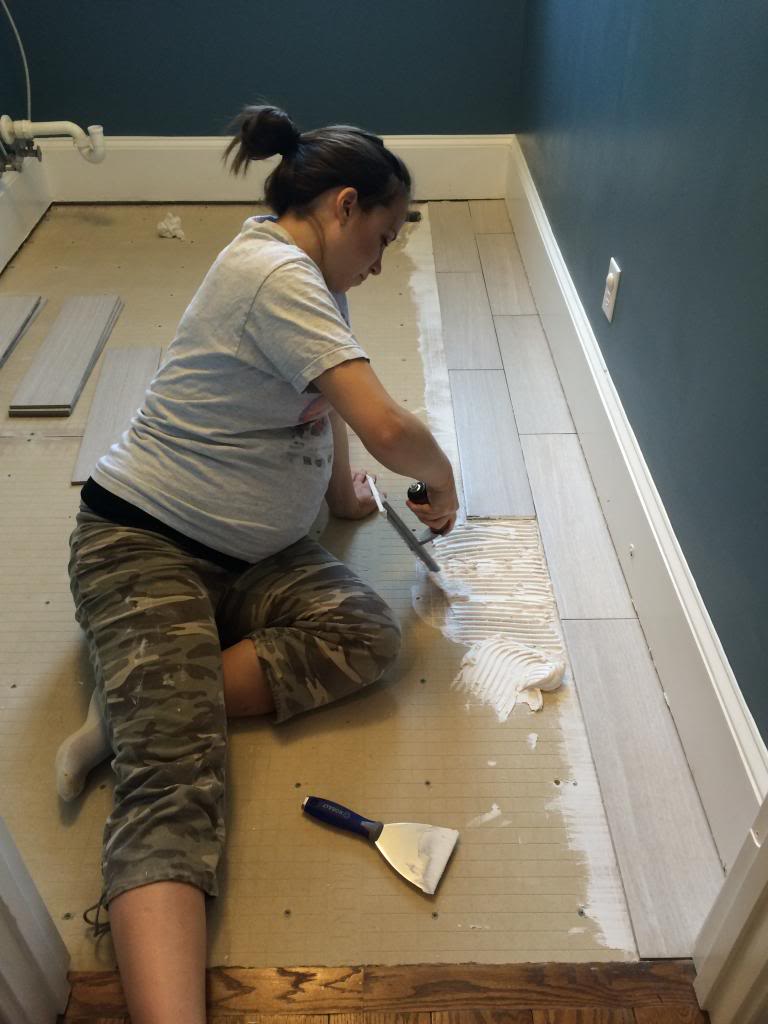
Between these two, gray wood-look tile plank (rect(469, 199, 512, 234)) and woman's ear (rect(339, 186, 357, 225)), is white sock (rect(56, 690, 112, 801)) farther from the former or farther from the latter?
gray wood-look tile plank (rect(469, 199, 512, 234))

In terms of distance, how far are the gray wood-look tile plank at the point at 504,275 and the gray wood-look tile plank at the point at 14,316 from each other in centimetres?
121

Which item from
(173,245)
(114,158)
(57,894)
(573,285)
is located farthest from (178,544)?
(114,158)

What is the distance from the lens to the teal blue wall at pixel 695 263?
983 mm

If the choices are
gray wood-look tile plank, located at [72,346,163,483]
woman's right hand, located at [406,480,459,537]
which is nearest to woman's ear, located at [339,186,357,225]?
woman's right hand, located at [406,480,459,537]

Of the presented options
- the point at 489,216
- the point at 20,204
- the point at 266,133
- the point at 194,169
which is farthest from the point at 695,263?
the point at 20,204

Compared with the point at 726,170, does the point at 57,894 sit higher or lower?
lower

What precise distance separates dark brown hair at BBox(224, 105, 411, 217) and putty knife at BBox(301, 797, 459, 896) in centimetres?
79

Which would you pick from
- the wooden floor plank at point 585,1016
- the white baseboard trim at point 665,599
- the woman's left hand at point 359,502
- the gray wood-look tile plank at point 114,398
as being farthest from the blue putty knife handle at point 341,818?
the gray wood-look tile plank at point 114,398

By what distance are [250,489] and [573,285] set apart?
1.06 meters

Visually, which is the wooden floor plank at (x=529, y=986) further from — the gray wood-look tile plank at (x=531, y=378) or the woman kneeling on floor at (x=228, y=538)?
the gray wood-look tile plank at (x=531, y=378)

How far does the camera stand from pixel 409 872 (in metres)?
1.02

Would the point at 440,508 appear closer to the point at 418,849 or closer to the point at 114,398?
the point at 418,849

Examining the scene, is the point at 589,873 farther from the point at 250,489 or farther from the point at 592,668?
the point at 250,489

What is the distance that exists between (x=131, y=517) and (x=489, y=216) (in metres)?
1.92
